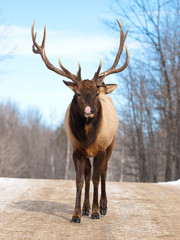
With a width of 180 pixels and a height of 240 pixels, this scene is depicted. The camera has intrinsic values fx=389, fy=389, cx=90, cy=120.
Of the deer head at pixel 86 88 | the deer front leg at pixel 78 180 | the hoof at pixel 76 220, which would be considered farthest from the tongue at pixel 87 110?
the hoof at pixel 76 220

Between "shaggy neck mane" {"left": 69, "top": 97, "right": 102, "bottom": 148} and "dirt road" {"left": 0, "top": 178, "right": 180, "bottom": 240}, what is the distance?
134cm

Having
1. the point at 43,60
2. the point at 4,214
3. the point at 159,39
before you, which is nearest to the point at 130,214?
the point at 4,214

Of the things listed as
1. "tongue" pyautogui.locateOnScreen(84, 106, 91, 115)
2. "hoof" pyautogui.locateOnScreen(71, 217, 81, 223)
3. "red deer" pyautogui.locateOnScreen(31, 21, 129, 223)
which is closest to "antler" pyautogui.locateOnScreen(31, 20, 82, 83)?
"red deer" pyautogui.locateOnScreen(31, 21, 129, 223)

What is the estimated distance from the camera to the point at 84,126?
6379mm

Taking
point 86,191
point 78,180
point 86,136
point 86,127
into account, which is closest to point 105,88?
point 86,127

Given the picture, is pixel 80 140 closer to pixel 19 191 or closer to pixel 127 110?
pixel 19 191

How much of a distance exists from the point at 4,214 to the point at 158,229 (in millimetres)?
2605

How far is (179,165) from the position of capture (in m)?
19.9

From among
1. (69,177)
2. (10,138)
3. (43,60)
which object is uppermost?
(43,60)

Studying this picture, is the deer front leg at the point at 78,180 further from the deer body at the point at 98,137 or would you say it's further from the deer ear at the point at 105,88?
the deer ear at the point at 105,88

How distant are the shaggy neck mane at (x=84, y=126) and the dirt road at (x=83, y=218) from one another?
1.34 metres

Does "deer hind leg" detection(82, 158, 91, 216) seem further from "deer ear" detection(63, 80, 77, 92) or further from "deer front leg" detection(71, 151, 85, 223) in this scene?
"deer ear" detection(63, 80, 77, 92)

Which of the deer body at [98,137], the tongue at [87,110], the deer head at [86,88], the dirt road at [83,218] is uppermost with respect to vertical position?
the deer head at [86,88]

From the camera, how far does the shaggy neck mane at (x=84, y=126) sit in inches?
251
